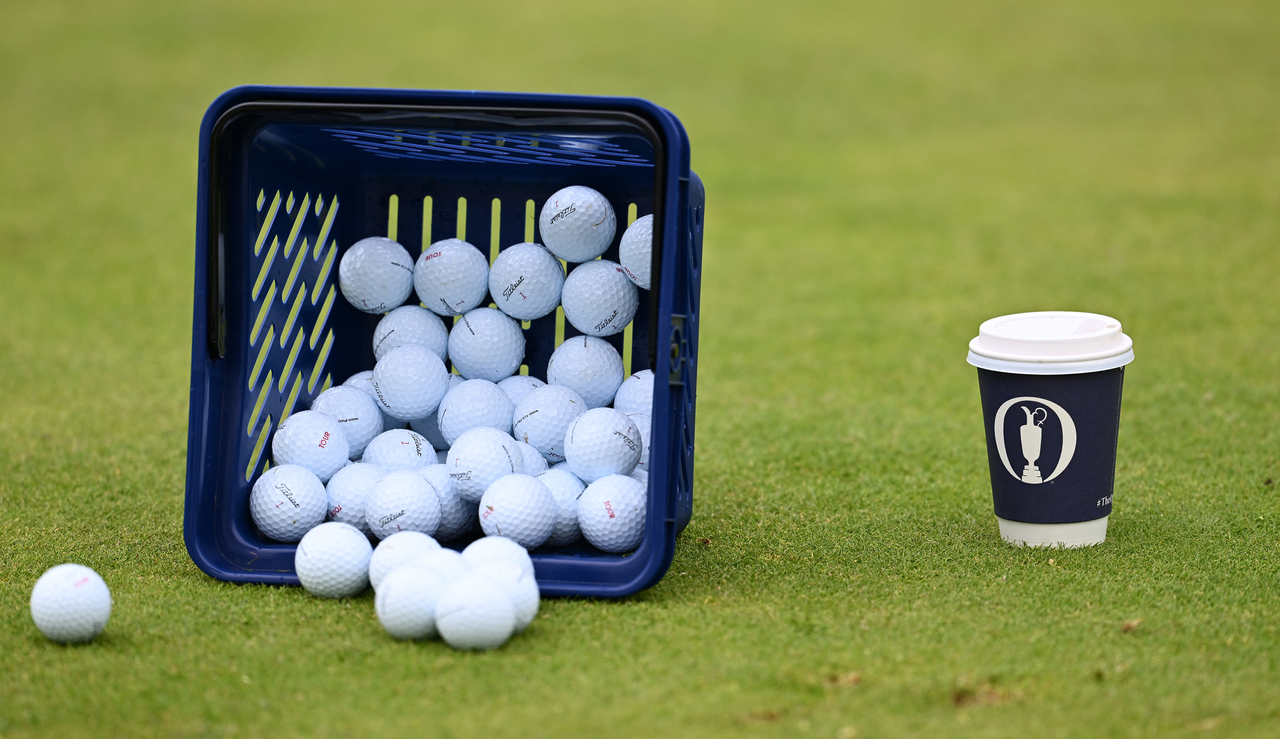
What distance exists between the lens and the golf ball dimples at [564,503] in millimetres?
3395

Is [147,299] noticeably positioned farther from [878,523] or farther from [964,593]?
[964,593]

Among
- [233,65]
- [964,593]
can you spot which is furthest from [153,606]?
[233,65]

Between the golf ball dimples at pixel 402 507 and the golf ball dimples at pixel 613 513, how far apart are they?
43cm

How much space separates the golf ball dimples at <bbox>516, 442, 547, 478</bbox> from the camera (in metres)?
3.58

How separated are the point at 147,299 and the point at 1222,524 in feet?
20.3

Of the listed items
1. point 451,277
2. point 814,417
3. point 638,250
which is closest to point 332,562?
point 451,277

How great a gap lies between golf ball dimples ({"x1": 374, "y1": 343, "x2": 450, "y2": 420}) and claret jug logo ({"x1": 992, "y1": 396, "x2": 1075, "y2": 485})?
5.77ft

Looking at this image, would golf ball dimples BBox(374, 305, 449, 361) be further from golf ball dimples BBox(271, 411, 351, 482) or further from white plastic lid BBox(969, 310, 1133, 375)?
white plastic lid BBox(969, 310, 1133, 375)

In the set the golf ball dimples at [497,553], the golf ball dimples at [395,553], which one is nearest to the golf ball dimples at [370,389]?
the golf ball dimples at [395,553]

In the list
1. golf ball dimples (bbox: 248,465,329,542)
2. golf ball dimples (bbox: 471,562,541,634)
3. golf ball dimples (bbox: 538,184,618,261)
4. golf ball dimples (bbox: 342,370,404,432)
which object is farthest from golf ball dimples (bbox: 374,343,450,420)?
golf ball dimples (bbox: 471,562,541,634)

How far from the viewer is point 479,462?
11.2 feet

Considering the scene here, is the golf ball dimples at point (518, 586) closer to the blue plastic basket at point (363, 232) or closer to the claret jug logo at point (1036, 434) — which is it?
the blue plastic basket at point (363, 232)

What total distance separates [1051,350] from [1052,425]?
0.71 ft

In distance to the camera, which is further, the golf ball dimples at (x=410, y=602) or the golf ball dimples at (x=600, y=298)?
the golf ball dimples at (x=600, y=298)
